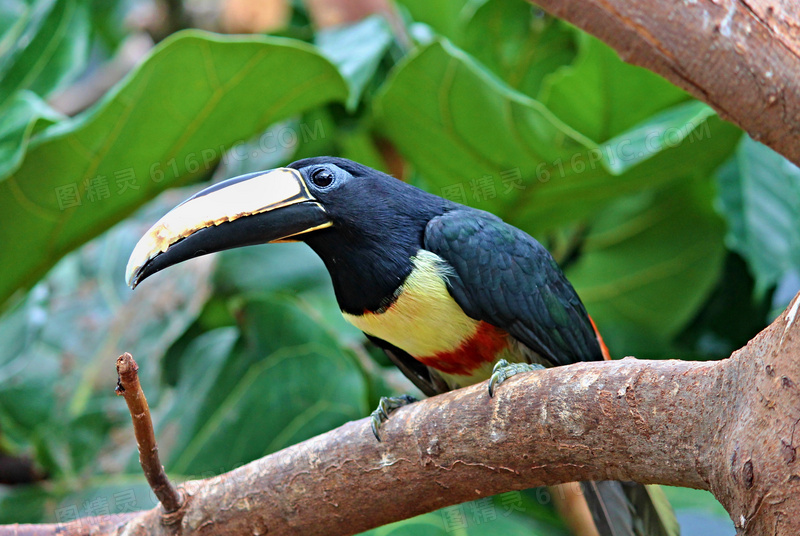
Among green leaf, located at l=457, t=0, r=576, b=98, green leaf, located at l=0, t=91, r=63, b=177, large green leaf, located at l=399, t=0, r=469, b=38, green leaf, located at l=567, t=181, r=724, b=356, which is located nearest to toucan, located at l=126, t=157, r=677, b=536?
green leaf, located at l=0, t=91, r=63, b=177

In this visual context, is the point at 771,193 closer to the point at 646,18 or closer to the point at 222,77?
the point at 646,18

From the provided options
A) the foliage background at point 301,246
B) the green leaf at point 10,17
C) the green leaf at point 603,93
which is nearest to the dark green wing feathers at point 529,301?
the foliage background at point 301,246

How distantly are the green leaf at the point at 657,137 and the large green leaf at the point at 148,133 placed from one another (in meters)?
0.81

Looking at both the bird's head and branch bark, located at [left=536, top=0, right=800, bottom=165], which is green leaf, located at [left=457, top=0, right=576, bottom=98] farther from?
branch bark, located at [left=536, top=0, right=800, bottom=165]

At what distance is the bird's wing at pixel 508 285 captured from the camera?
1.75 metres

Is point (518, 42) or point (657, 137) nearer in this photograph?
point (657, 137)

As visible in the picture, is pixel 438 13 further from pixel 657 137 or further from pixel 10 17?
pixel 10 17

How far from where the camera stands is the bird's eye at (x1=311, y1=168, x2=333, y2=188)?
177cm

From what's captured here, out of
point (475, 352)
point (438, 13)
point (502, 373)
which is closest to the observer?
point (502, 373)

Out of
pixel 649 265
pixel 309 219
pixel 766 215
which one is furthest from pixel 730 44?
pixel 649 265

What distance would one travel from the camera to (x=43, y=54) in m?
2.65

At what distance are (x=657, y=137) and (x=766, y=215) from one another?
0.75 m

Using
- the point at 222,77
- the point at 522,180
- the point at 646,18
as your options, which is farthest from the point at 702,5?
the point at 222,77

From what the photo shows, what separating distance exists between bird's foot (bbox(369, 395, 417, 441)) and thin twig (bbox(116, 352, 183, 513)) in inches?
16.8
